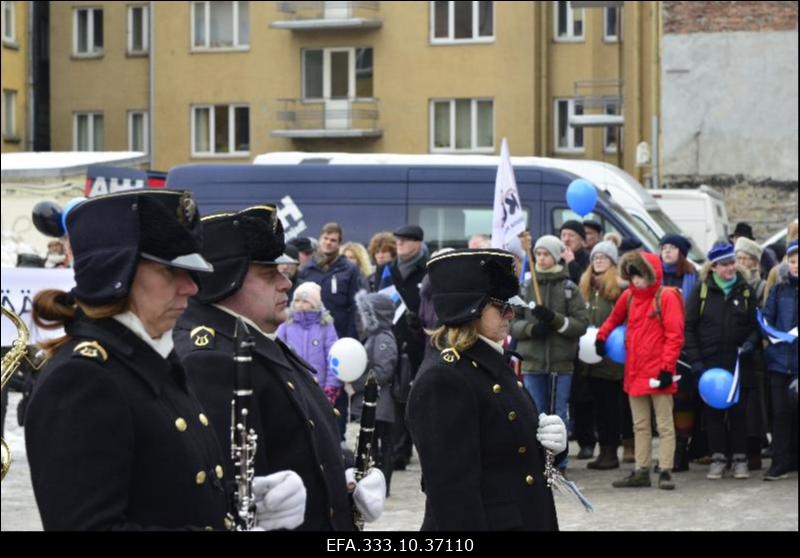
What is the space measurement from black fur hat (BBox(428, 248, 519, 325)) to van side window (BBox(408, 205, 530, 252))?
1362cm

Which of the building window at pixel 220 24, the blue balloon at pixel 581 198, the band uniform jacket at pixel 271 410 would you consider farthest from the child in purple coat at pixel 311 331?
the building window at pixel 220 24

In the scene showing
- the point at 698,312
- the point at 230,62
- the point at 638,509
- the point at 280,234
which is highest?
the point at 230,62

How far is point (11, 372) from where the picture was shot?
4859 mm

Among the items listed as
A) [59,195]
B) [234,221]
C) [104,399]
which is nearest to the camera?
[104,399]

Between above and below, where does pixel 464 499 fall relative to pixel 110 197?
→ below

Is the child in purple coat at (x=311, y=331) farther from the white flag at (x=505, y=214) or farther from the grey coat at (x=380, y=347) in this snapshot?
the white flag at (x=505, y=214)

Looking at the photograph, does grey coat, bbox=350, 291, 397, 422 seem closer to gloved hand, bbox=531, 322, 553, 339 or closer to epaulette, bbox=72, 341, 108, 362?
gloved hand, bbox=531, 322, 553, 339

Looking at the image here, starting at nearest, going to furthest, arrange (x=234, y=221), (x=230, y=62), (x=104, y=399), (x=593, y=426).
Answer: (x=104, y=399) → (x=234, y=221) → (x=593, y=426) → (x=230, y=62)

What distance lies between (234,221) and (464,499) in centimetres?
124

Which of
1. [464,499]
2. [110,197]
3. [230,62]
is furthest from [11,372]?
[230,62]

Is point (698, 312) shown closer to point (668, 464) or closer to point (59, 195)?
point (668, 464)

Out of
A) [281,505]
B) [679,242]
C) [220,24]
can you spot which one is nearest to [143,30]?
[220,24]

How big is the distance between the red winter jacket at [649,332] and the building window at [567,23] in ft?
110

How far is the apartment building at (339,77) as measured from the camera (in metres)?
46.5
